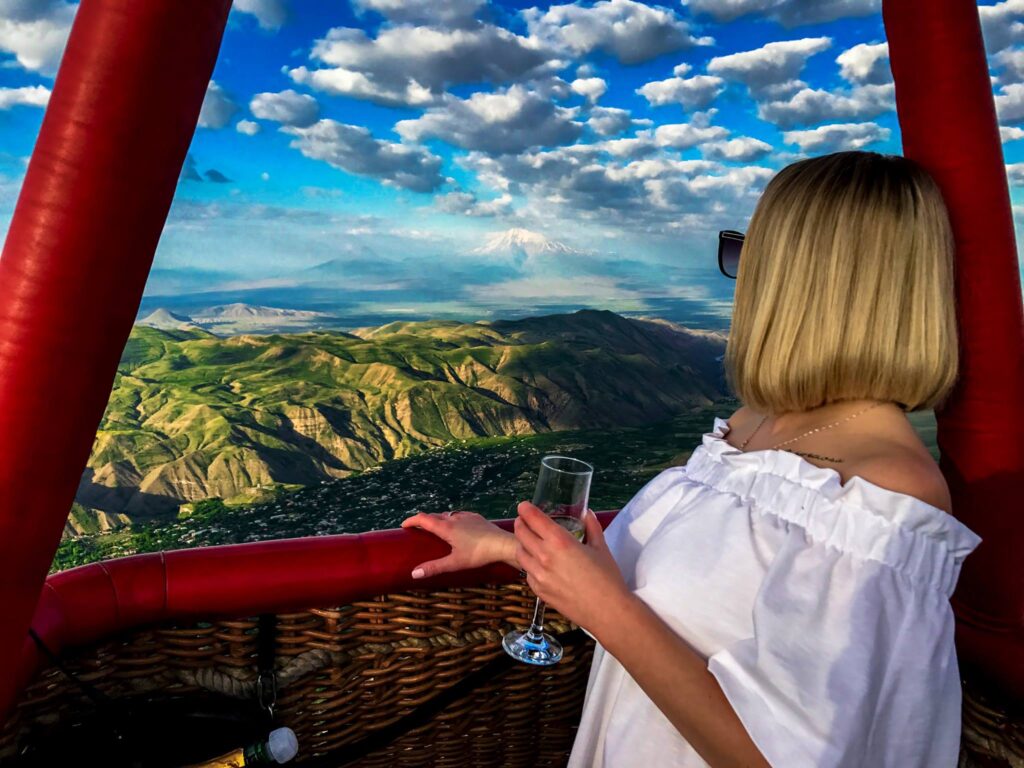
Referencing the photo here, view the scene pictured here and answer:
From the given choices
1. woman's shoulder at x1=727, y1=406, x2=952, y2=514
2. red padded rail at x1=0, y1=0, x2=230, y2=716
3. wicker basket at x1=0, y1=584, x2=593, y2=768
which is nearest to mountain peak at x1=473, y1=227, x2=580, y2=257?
wicker basket at x1=0, y1=584, x2=593, y2=768

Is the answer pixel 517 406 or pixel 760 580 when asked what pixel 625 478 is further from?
pixel 760 580

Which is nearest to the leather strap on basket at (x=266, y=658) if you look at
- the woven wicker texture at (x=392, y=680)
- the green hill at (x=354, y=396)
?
the woven wicker texture at (x=392, y=680)

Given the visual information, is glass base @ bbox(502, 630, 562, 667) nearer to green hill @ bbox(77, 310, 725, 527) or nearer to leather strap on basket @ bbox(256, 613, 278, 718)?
leather strap on basket @ bbox(256, 613, 278, 718)

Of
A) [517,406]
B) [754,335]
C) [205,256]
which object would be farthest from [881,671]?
[205,256]

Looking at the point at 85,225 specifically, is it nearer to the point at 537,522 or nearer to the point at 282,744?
the point at 537,522

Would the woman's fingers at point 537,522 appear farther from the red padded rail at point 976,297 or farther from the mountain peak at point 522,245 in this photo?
the mountain peak at point 522,245
